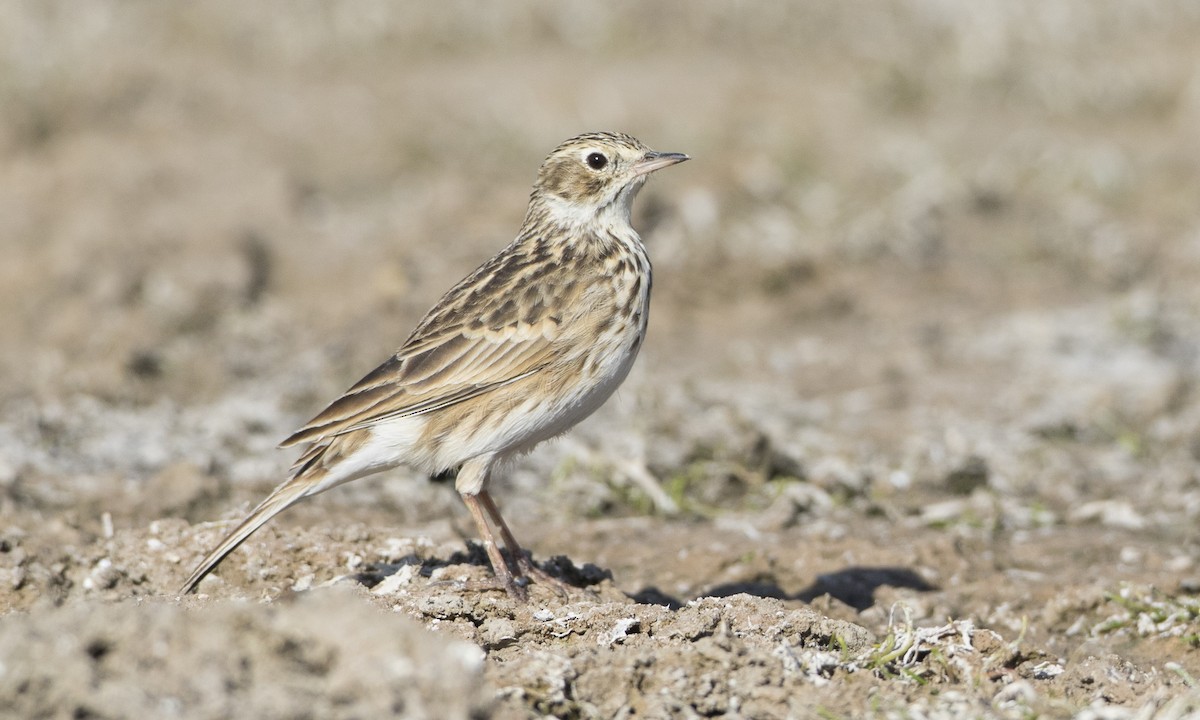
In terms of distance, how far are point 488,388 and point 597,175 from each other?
125cm

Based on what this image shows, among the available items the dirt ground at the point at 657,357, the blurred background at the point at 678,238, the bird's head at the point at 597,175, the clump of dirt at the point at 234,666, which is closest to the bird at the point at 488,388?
the dirt ground at the point at 657,357

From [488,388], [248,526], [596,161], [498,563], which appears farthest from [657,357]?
[248,526]

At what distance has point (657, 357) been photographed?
9.90 m

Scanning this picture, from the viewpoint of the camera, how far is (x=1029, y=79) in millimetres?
14914

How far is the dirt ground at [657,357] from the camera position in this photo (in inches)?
164

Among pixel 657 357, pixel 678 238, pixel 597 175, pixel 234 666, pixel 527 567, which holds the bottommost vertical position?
pixel 657 357

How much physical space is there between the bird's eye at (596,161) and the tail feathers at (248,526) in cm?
195

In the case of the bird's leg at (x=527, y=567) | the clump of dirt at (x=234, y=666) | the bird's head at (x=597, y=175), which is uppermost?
the bird's head at (x=597, y=175)

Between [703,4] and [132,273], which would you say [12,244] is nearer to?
[132,273]

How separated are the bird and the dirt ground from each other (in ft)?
1.20

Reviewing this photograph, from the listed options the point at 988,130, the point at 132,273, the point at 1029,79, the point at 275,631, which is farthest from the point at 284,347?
the point at 1029,79

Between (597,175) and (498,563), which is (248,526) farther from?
(597,175)

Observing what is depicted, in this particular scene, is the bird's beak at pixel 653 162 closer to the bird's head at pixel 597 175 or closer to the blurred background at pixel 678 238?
the bird's head at pixel 597 175

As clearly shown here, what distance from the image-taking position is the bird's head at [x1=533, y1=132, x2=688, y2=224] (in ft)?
21.0
